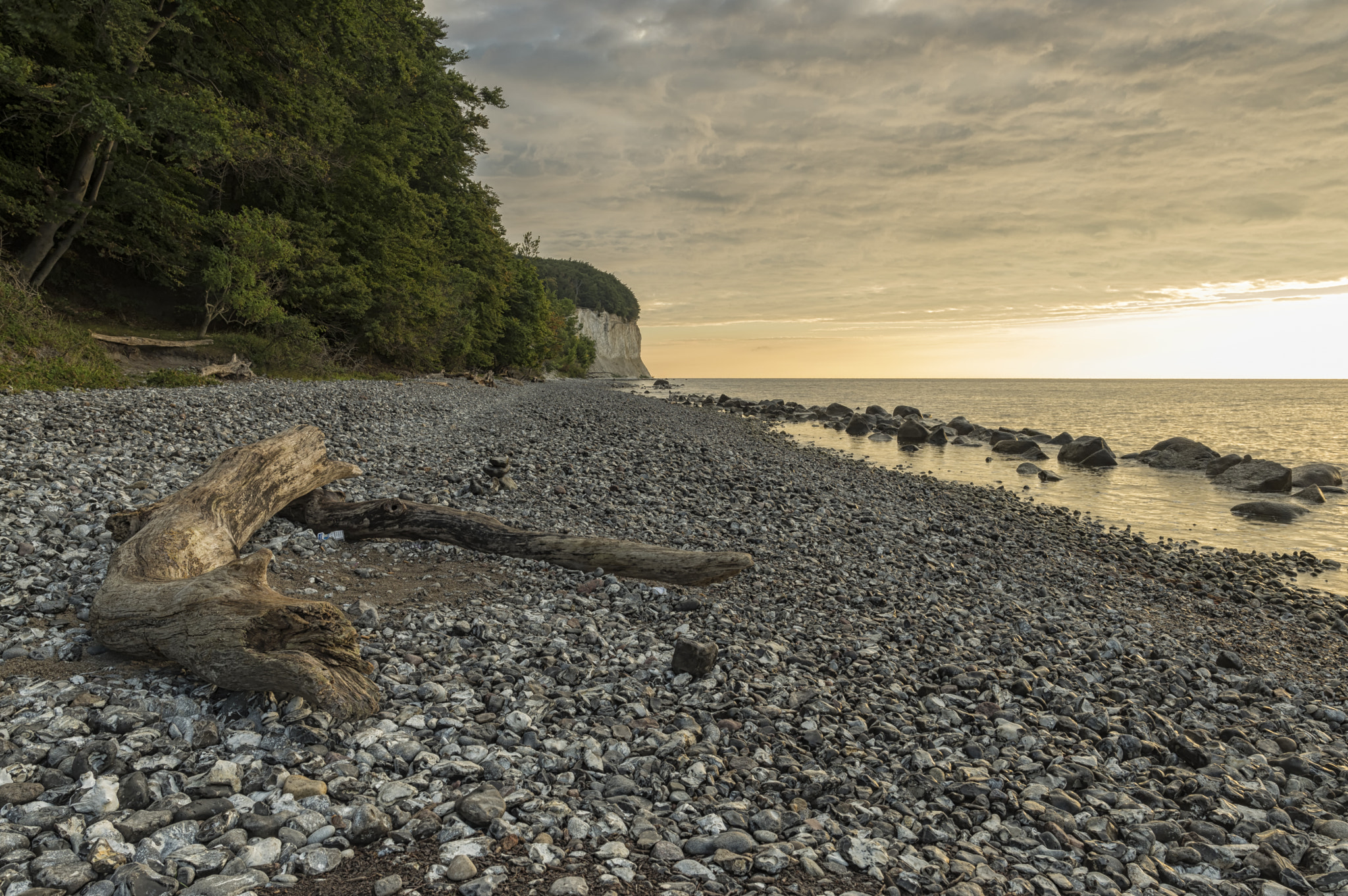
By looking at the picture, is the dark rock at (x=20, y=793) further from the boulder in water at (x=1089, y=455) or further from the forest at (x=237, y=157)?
the boulder in water at (x=1089, y=455)

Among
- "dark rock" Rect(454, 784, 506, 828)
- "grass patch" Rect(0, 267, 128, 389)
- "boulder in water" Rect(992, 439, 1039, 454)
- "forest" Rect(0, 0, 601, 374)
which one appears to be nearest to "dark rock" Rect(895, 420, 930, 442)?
"boulder in water" Rect(992, 439, 1039, 454)

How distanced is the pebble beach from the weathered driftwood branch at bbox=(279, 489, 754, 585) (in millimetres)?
190

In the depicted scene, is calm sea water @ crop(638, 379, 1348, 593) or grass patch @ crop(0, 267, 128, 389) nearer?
grass patch @ crop(0, 267, 128, 389)

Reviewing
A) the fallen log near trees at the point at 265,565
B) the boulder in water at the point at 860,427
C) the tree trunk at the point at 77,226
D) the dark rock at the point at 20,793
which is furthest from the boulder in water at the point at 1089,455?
the tree trunk at the point at 77,226

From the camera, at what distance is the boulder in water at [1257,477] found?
2120 cm

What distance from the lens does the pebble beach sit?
11.0 ft

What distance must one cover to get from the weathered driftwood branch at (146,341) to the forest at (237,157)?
2019mm

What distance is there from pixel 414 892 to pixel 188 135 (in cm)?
2632

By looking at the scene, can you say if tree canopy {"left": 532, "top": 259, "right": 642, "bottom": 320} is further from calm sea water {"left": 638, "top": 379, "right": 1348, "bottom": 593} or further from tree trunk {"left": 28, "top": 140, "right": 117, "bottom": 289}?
tree trunk {"left": 28, "top": 140, "right": 117, "bottom": 289}

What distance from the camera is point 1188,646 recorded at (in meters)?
7.99

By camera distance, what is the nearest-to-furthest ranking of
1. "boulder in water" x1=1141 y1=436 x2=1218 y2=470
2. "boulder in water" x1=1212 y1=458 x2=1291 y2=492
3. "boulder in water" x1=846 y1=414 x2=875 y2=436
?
"boulder in water" x1=1212 y1=458 x2=1291 y2=492, "boulder in water" x1=1141 y1=436 x2=1218 y2=470, "boulder in water" x1=846 y1=414 x2=875 y2=436

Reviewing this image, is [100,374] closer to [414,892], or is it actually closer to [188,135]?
[188,135]

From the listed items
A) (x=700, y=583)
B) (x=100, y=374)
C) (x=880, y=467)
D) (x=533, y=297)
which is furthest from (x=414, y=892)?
(x=533, y=297)

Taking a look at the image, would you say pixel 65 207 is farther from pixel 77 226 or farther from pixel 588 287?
pixel 588 287
